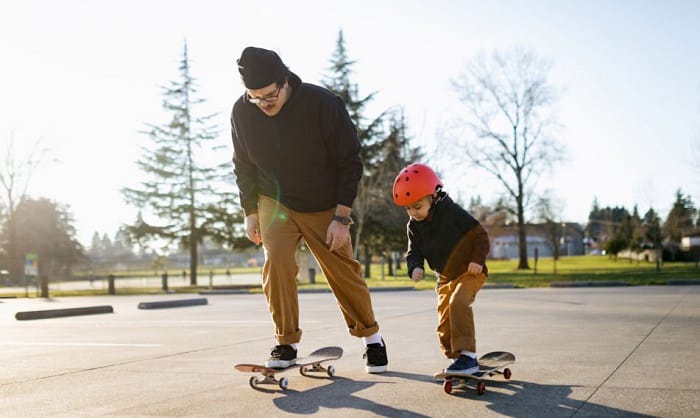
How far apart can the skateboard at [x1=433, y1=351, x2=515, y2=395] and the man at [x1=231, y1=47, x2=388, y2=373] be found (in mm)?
774

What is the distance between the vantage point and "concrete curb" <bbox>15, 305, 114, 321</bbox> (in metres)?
13.5

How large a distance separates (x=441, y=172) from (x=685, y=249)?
25781 mm

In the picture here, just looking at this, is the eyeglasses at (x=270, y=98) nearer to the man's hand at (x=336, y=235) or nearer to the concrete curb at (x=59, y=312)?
the man's hand at (x=336, y=235)

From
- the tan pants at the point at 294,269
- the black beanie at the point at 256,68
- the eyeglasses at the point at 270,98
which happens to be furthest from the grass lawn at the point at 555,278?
the black beanie at the point at 256,68

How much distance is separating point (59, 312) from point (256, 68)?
11.5 metres

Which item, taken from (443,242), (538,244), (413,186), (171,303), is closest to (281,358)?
(443,242)

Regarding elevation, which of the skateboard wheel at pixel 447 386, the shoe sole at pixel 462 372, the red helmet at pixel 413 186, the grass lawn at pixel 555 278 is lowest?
the grass lawn at pixel 555 278

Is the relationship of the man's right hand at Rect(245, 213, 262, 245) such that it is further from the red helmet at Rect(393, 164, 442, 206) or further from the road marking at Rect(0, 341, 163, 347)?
the road marking at Rect(0, 341, 163, 347)

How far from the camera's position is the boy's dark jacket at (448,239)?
4.60m

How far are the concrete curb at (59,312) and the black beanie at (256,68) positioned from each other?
432 inches

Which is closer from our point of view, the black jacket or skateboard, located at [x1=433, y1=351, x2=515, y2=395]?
skateboard, located at [x1=433, y1=351, x2=515, y2=395]

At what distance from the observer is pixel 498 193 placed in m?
50.2

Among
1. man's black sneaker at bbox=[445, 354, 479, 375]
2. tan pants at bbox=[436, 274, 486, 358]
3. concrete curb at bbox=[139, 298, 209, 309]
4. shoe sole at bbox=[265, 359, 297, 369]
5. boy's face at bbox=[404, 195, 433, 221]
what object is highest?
boy's face at bbox=[404, 195, 433, 221]

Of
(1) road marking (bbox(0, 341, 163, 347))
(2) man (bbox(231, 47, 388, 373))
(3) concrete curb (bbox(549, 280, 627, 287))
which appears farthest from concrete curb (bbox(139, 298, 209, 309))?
(2) man (bbox(231, 47, 388, 373))
